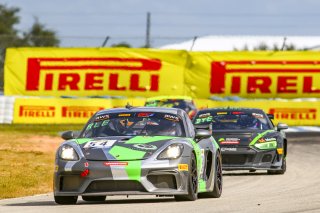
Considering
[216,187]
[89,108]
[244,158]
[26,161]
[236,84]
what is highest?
[216,187]

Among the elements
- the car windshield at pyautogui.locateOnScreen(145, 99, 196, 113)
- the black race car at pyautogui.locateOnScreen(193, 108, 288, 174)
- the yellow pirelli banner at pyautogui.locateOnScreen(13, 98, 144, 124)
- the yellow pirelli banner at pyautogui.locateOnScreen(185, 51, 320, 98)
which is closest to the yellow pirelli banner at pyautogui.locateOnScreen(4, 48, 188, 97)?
the yellow pirelli banner at pyautogui.locateOnScreen(13, 98, 144, 124)

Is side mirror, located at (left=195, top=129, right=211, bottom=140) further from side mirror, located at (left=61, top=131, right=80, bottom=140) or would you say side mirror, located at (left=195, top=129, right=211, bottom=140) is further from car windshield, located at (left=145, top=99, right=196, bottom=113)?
car windshield, located at (left=145, top=99, right=196, bottom=113)

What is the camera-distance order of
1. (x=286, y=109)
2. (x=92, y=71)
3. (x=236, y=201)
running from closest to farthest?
(x=236, y=201) → (x=286, y=109) → (x=92, y=71)

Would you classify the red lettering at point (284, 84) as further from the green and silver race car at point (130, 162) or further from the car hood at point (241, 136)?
the green and silver race car at point (130, 162)

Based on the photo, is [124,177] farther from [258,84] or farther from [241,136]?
[258,84]

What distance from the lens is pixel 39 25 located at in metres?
112

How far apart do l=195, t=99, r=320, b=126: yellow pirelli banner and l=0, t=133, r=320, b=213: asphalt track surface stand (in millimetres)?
21286

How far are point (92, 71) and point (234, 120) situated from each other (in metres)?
22.3

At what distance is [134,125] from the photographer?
47.4 ft

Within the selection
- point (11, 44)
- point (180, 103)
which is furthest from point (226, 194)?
point (11, 44)

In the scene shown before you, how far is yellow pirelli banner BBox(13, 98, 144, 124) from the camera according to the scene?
42.4m

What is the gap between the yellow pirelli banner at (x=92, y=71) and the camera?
1695 inches

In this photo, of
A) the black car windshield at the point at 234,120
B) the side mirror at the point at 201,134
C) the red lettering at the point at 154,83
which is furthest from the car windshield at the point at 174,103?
the side mirror at the point at 201,134

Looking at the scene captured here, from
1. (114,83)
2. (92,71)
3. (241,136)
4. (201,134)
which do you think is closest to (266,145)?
(241,136)
